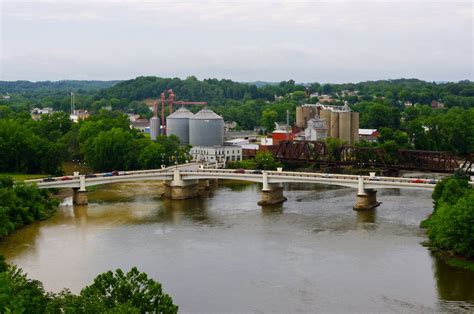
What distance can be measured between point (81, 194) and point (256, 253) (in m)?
16.7

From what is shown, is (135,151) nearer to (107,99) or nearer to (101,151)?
(101,151)

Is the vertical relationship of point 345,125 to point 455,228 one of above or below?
above

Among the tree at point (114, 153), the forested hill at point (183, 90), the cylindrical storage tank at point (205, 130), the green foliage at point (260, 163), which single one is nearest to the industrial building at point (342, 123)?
the cylindrical storage tank at point (205, 130)

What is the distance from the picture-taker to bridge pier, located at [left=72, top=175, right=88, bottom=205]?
47.5m

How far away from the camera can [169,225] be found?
41375 millimetres

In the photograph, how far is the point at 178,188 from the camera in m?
51.0

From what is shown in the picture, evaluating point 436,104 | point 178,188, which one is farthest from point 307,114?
point 436,104

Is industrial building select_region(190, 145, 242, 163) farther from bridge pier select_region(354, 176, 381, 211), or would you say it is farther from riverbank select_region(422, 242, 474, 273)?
riverbank select_region(422, 242, 474, 273)

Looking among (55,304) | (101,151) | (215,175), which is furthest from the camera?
(101,151)

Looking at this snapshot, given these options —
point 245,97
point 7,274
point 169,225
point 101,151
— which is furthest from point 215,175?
point 245,97

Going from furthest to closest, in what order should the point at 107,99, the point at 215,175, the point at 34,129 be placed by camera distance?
the point at 107,99 → the point at 34,129 → the point at 215,175

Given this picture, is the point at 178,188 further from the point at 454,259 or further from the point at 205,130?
the point at 205,130

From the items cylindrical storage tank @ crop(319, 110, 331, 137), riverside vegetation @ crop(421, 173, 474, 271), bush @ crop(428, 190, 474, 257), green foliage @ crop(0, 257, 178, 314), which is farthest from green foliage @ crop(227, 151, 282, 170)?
green foliage @ crop(0, 257, 178, 314)

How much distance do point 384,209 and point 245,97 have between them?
10864cm
